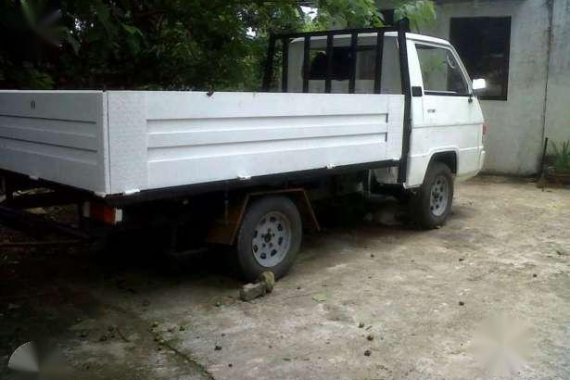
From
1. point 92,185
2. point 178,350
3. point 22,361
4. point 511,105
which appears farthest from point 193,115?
point 511,105

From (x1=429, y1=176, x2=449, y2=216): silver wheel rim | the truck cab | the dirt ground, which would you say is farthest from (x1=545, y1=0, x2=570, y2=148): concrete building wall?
the dirt ground

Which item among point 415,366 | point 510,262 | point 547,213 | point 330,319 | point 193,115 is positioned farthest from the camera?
point 547,213

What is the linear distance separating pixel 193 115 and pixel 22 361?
177cm

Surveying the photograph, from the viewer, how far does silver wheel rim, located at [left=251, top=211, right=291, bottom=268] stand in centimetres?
482

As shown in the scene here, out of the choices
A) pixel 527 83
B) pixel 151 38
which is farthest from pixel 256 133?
pixel 527 83

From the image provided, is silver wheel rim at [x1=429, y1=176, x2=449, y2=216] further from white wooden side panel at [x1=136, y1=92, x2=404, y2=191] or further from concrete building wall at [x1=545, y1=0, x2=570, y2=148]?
concrete building wall at [x1=545, y1=0, x2=570, y2=148]

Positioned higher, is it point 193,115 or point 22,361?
point 193,115

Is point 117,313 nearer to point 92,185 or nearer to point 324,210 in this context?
point 92,185

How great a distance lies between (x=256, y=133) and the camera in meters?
4.40

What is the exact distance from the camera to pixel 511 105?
412 inches

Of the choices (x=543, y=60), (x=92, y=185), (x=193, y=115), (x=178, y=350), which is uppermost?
(x=543, y=60)

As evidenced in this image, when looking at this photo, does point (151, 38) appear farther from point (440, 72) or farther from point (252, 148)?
point (252, 148)

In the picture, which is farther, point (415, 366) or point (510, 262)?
point (510, 262)

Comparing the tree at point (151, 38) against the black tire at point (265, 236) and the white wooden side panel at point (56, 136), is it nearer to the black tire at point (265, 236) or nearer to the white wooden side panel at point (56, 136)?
the white wooden side panel at point (56, 136)
